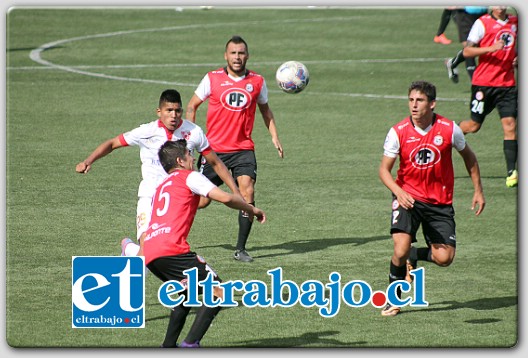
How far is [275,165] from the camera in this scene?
18.3m

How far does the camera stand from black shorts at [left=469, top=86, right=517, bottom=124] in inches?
659

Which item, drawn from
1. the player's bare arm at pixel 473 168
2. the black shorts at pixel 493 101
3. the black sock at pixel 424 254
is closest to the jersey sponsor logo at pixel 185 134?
the black sock at pixel 424 254

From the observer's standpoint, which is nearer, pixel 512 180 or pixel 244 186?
pixel 244 186

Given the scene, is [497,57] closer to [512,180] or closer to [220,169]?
[512,180]

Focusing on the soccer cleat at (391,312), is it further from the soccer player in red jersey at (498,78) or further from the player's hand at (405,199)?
the soccer player in red jersey at (498,78)

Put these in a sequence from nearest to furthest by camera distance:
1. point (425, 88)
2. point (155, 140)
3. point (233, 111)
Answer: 1. point (425, 88)
2. point (155, 140)
3. point (233, 111)

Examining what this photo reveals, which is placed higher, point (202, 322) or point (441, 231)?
point (441, 231)

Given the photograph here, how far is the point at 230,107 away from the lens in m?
13.6

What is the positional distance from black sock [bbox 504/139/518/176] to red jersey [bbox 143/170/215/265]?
837 centimetres

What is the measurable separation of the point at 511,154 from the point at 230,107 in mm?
5205

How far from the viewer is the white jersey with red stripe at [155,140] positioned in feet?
37.1

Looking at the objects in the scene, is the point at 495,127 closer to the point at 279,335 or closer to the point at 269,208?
the point at 269,208

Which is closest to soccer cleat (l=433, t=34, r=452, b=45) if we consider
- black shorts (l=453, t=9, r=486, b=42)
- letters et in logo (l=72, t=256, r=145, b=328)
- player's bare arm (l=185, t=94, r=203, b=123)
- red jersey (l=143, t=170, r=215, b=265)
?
black shorts (l=453, t=9, r=486, b=42)

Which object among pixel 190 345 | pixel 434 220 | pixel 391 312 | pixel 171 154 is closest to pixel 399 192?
pixel 434 220
